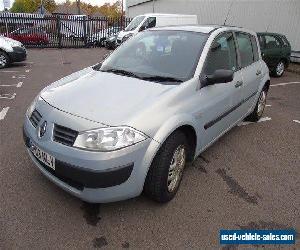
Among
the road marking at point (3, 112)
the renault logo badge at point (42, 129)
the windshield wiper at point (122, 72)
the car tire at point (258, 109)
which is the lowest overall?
the road marking at point (3, 112)

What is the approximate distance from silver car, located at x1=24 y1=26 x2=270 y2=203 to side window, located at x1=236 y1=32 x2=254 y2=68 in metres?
0.22

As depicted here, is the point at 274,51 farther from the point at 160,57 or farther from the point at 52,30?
the point at 52,30

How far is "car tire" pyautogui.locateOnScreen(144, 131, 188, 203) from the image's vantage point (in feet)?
9.44

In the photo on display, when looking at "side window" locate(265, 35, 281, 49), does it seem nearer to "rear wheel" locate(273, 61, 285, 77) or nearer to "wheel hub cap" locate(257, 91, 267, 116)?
"rear wheel" locate(273, 61, 285, 77)

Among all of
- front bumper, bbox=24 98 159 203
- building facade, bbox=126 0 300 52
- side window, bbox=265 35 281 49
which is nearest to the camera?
front bumper, bbox=24 98 159 203

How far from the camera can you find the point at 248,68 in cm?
462

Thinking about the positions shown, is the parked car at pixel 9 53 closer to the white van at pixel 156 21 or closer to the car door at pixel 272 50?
the white van at pixel 156 21

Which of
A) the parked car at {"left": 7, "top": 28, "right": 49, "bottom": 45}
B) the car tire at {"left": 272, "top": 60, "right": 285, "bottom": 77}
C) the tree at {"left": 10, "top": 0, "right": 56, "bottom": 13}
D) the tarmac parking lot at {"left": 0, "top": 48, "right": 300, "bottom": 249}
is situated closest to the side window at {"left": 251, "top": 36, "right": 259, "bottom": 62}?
the tarmac parking lot at {"left": 0, "top": 48, "right": 300, "bottom": 249}

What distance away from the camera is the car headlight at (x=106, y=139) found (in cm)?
257

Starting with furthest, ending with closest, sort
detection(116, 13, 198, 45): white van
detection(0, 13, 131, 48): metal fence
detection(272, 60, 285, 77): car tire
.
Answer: detection(0, 13, 131, 48): metal fence → detection(116, 13, 198, 45): white van → detection(272, 60, 285, 77): car tire

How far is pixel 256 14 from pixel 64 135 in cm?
1533

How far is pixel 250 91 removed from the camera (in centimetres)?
474

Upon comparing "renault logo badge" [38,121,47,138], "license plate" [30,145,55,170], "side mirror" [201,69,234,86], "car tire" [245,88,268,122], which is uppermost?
"side mirror" [201,69,234,86]

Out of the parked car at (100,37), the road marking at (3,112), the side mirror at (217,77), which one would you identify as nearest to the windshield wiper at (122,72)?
the side mirror at (217,77)
